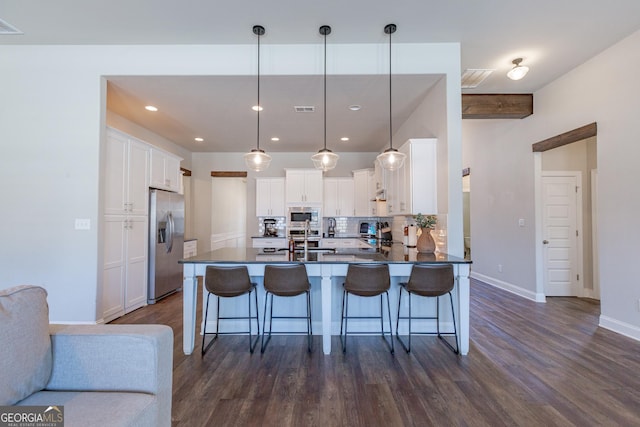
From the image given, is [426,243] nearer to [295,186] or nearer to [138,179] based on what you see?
[295,186]

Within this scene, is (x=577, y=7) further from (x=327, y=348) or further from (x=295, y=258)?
(x=327, y=348)

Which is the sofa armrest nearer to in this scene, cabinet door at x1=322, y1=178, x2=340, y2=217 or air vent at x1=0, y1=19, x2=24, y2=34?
air vent at x1=0, y1=19, x2=24, y2=34

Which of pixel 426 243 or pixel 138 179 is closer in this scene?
pixel 426 243

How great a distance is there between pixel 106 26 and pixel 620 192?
5787 millimetres

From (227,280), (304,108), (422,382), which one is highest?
(304,108)

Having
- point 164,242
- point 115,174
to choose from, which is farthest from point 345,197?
point 115,174

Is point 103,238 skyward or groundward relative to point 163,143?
groundward

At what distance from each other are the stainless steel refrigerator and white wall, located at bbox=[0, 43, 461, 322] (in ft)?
3.49

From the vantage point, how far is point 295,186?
6387 millimetres

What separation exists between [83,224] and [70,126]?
3.74 ft

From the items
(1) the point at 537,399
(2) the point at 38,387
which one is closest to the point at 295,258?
(2) the point at 38,387

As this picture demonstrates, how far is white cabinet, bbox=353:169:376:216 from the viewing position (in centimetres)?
638

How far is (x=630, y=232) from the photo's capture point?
311 centimetres

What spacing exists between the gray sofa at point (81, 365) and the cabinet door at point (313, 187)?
16.7 ft
